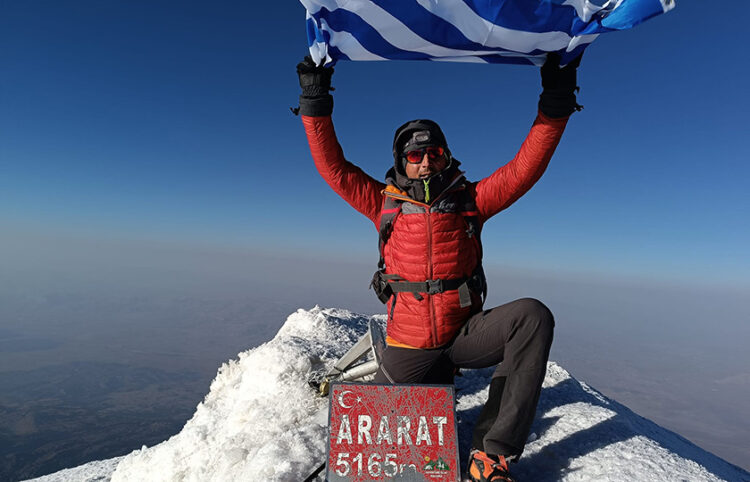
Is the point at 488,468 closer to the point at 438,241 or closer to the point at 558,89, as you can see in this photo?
the point at 438,241

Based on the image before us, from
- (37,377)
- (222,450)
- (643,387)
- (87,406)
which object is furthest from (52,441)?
(643,387)

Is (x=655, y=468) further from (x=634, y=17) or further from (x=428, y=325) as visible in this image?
(x=634, y=17)

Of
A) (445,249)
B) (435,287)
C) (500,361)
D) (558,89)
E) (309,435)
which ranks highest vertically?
(558,89)

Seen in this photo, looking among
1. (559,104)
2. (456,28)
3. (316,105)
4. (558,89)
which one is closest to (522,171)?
(559,104)

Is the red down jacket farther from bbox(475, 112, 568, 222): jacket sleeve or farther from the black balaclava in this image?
the black balaclava

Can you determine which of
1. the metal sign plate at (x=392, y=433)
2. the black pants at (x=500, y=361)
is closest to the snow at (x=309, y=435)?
the metal sign plate at (x=392, y=433)

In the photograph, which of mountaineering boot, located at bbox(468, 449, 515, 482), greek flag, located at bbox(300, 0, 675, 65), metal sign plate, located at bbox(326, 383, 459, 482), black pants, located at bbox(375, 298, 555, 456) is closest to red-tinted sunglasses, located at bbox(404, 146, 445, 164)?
greek flag, located at bbox(300, 0, 675, 65)
